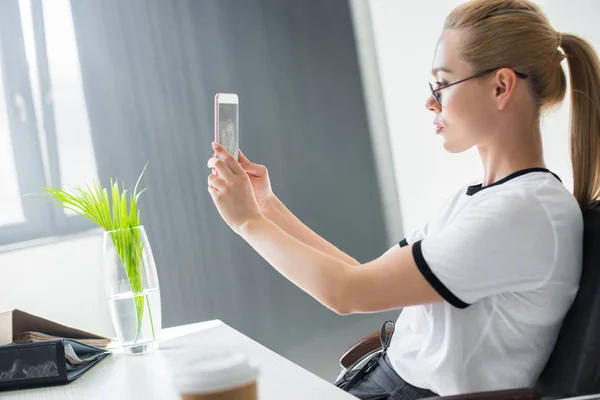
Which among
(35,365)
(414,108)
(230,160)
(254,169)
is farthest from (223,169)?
(414,108)

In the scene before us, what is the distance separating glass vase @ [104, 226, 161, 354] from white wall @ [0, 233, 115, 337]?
120cm

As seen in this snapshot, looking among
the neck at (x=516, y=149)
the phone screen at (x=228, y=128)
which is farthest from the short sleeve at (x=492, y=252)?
the phone screen at (x=228, y=128)

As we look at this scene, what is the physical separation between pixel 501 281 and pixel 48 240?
2017mm

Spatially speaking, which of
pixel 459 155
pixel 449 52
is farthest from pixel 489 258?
pixel 459 155

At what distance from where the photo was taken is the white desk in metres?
1.02

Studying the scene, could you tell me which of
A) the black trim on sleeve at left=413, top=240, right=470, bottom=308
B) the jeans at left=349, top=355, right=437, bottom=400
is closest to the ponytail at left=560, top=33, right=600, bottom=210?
the black trim on sleeve at left=413, top=240, right=470, bottom=308

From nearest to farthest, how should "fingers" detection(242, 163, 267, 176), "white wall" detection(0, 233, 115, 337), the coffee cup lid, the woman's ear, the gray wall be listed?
the coffee cup lid, the woman's ear, "fingers" detection(242, 163, 267, 176), "white wall" detection(0, 233, 115, 337), the gray wall

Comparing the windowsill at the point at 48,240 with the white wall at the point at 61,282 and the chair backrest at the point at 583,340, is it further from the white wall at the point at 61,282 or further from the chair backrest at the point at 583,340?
the chair backrest at the point at 583,340

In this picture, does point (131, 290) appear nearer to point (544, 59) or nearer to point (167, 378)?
point (167, 378)

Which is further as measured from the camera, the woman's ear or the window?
the window

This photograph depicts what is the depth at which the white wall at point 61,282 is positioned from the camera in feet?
8.57

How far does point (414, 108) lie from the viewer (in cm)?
316

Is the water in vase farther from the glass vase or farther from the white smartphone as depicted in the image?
the white smartphone

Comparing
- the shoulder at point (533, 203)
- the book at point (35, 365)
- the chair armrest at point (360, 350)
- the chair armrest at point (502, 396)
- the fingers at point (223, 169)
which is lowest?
the chair armrest at point (360, 350)
